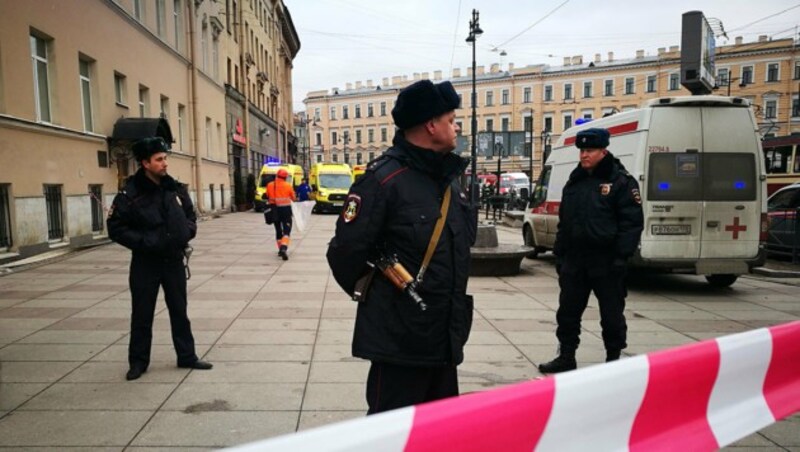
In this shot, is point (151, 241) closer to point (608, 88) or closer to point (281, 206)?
point (281, 206)

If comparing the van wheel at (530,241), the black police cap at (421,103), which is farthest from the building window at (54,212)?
the black police cap at (421,103)

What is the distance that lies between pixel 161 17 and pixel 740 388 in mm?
20710

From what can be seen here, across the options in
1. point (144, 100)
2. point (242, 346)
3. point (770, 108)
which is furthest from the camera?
point (770, 108)

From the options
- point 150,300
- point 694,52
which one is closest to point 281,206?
point 150,300

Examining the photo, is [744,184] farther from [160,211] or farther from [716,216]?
[160,211]

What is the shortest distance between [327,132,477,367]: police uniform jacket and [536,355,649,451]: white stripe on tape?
57 cm

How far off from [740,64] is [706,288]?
68352 mm

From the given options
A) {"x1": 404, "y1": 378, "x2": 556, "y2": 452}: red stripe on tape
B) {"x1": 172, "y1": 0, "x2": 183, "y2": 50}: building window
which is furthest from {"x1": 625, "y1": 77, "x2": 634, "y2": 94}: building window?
{"x1": 404, "y1": 378, "x2": 556, "y2": 452}: red stripe on tape

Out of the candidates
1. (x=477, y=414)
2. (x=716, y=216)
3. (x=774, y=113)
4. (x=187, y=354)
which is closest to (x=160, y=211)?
(x=187, y=354)

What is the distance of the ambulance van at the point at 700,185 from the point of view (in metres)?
7.62

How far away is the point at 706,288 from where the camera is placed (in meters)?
8.51

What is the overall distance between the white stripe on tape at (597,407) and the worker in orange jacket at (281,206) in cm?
975

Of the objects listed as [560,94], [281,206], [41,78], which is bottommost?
[281,206]

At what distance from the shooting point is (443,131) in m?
2.33
